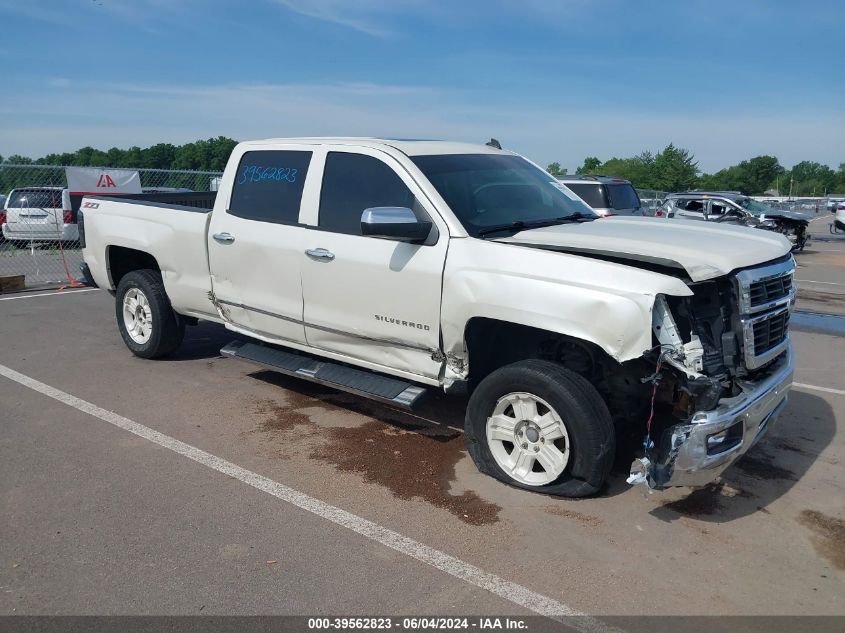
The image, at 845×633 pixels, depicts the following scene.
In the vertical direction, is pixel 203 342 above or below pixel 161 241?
below

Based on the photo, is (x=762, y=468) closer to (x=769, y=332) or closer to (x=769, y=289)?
(x=769, y=332)

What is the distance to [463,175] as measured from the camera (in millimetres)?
5285

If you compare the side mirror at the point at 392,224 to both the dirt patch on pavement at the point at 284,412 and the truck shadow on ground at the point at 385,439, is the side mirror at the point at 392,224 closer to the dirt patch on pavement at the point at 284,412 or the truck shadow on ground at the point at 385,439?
the truck shadow on ground at the point at 385,439

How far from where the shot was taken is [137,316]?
7371 mm

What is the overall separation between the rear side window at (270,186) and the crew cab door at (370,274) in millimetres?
246

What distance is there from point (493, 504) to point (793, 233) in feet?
67.5

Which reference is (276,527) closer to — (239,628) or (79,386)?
(239,628)

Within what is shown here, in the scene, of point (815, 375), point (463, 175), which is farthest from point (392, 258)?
point (815, 375)

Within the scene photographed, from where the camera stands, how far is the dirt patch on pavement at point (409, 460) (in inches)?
174

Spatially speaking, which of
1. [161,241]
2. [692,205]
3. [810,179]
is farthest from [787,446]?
[810,179]

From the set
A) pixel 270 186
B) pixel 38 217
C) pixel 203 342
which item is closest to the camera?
pixel 270 186

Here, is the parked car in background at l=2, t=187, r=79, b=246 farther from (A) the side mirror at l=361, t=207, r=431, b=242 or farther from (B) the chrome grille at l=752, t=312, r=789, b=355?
(B) the chrome grille at l=752, t=312, r=789, b=355

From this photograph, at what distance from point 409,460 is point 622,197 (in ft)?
37.7

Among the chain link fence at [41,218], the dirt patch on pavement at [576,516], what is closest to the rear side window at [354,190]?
the dirt patch on pavement at [576,516]
